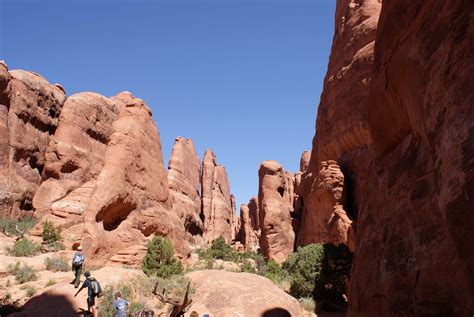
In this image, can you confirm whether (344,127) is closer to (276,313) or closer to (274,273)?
(274,273)

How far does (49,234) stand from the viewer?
22734mm

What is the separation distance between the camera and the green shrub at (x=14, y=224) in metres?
23.2

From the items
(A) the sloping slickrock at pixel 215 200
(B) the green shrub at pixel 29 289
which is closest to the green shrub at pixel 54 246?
(B) the green shrub at pixel 29 289

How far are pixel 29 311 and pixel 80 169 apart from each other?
16681mm

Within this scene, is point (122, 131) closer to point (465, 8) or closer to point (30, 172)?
point (30, 172)

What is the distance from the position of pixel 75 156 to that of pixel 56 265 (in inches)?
427

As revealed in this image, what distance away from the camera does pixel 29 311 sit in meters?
13.0

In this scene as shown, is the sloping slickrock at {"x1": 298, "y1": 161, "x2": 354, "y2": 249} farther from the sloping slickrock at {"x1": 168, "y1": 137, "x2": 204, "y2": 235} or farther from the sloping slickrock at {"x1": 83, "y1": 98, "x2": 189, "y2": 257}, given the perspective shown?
the sloping slickrock at {"x1": 168, "y1": 137, "x2": 204, "y2": 235}

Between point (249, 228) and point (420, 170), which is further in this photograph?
point (249, 228)

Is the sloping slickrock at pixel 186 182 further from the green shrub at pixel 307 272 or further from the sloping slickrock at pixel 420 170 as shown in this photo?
the sloping slickrock at pixel 420 170

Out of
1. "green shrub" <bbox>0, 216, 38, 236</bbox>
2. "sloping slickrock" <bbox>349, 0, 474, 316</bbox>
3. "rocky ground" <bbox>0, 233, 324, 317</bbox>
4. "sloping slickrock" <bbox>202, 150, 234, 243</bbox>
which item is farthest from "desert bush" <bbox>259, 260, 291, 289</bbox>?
"sloping slickrock" <bbox>202, 150, 234, 243</bbox>

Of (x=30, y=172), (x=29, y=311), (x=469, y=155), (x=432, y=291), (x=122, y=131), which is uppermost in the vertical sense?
(x=122, y=131)

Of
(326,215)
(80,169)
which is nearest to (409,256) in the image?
(326,215)

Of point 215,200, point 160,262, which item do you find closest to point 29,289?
point 160,262
